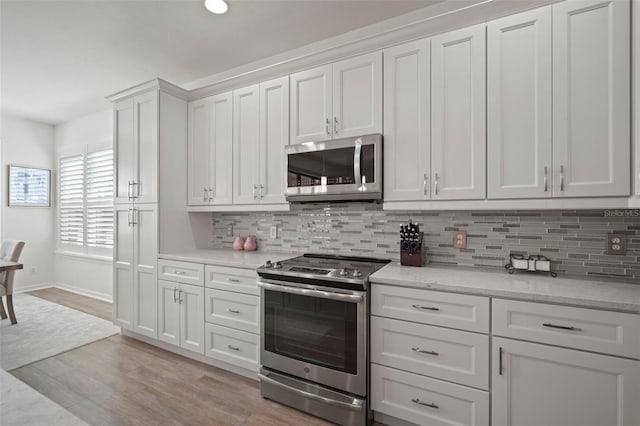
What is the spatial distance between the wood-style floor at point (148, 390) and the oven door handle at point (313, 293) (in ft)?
2.66

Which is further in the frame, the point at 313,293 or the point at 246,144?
the point at 246,144

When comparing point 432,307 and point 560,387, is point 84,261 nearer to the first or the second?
point 432,307

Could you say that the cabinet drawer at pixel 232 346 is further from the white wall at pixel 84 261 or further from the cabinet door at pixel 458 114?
the white wall at pixel 84 261

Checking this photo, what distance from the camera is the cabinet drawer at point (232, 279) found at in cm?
230

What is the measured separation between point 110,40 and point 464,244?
3.48 m

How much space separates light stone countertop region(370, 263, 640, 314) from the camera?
1.37 meters

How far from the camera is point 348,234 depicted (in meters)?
2.59

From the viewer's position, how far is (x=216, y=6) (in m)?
2.18

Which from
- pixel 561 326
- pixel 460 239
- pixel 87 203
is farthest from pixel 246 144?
pixel 87 203

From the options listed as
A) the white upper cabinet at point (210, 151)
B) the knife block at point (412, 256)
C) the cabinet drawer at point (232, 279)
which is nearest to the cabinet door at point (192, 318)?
the cabinet drawer at point (232, 279)

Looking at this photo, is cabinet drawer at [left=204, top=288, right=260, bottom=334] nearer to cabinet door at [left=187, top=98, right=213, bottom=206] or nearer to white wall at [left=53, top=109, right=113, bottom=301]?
cabinet door at [left=187, top=98, right=213, bottom=206]

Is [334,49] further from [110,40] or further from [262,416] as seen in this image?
[262,416]

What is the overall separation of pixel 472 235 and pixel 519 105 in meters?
0.90

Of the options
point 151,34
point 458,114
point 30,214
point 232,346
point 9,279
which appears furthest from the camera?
point 30,214
